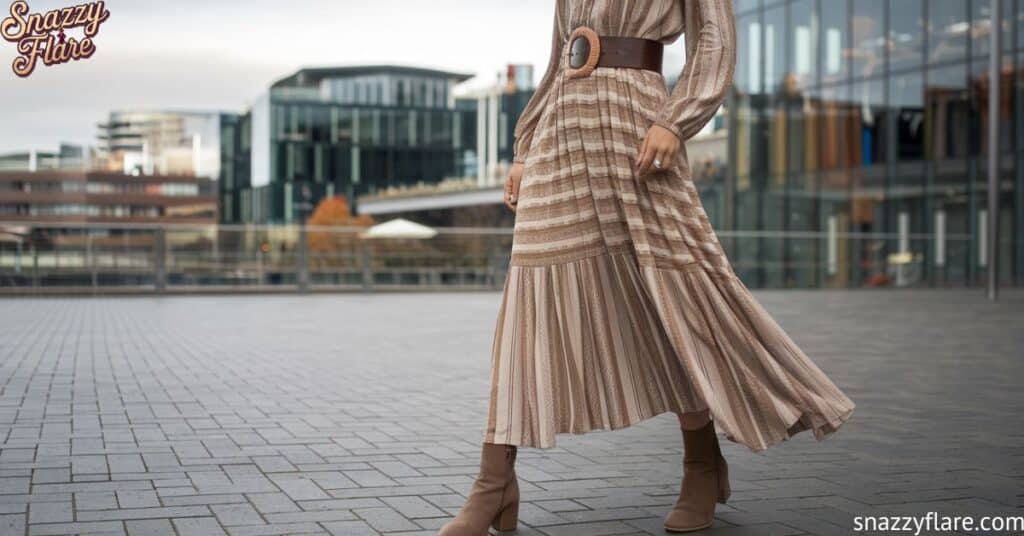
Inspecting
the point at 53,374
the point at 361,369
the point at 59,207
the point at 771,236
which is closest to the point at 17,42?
the point at 53,374

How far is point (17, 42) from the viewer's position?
18.9 feet

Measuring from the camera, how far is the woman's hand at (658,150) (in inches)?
128

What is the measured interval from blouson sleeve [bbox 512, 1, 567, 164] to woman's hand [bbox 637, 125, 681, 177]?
0.47m

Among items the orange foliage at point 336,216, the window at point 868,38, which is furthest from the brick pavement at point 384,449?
the orange foliage at point 336,216

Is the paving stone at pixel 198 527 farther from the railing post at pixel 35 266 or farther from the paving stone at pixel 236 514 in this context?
the railing post at pixel 35 266

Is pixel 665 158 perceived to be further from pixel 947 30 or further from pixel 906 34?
A: pixel 906 34

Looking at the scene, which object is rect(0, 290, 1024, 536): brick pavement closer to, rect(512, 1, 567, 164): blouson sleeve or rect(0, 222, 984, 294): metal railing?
rect(512, 1, 567, 164): blouson sleeve

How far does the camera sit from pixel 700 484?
3.44 m

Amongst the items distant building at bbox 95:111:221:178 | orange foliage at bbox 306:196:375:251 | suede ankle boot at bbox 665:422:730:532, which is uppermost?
distant building at bbox 95:111:221:178

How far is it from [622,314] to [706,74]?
0.70m

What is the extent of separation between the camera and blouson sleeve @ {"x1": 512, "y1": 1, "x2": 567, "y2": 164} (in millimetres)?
3643

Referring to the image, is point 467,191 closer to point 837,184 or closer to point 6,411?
point 837,184

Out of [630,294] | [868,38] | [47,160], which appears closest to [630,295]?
[630,294]

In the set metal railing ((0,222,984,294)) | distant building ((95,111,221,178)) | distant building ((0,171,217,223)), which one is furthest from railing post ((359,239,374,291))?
distant building ((95,111,221,178))
